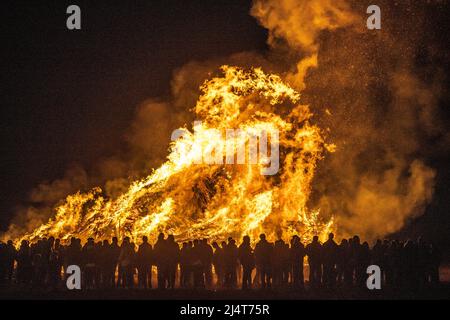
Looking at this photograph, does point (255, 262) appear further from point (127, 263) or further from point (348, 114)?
point (348, 114)

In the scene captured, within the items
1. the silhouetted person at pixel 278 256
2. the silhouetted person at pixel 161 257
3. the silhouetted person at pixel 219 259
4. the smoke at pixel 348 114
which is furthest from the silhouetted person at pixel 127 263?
the smoke at pixel 348 114

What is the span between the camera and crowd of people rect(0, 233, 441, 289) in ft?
55.9

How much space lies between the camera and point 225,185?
76.4 feet

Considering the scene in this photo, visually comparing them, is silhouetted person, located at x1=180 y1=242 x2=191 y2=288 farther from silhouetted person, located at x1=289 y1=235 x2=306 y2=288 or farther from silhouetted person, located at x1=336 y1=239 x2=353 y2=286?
silhouetted person, located at x1=336 y1=239 x2=353 y2=286

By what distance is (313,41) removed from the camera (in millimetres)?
24672

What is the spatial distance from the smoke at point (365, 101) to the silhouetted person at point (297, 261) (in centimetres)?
909

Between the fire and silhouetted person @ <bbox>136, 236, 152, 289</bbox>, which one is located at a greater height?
the fire

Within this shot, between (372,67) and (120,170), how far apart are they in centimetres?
1130

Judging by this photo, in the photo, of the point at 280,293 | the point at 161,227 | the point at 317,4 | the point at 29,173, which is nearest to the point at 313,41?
the point at 317,4

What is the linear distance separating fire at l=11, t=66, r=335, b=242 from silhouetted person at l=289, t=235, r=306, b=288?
3.96 metres

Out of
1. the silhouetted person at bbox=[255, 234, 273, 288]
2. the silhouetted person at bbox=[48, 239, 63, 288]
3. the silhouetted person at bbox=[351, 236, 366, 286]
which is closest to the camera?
the silhouetted person at bbox=[351, 236, 366, 286]

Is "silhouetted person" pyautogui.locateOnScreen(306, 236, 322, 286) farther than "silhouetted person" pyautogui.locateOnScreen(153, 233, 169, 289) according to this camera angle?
Yes

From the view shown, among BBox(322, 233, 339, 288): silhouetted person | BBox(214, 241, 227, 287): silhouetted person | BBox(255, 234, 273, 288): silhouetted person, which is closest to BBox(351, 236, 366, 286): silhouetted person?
BBox(322, 233, 339, 288): silhouetted person

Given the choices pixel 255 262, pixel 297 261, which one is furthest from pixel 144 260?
pixel 297 261
